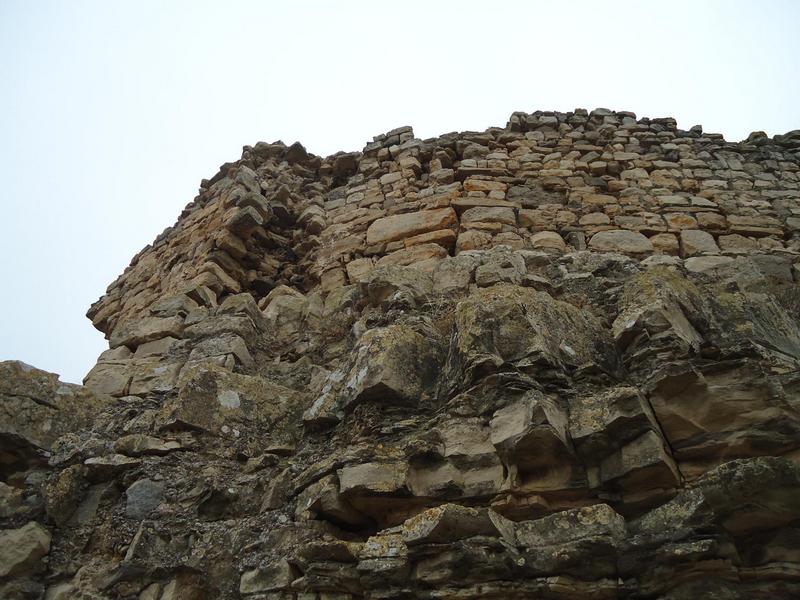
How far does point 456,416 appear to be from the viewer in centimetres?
367

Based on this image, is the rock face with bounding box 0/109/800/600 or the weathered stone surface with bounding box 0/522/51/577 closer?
the rock face with bounding box 0/109/800/600

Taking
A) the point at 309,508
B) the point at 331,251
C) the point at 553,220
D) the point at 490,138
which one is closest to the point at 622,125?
the point at 490,138

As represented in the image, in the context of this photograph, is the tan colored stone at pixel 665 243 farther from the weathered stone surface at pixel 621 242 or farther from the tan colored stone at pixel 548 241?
the tan colored stone at pixel 548 241

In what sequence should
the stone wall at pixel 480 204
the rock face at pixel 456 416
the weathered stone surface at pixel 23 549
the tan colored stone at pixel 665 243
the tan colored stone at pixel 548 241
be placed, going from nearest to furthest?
the rock face at pixel 456 416, the weathered stone surface at pixel 23 549, the tan colored stone at pixel 548 241, the tan colored stone at pixel 665 243, the stone wall at pixel 480 204

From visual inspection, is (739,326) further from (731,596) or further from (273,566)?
(273,566)

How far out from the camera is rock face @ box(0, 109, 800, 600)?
2969 mm

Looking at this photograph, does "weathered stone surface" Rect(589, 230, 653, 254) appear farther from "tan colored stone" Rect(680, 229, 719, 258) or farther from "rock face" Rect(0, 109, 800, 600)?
"tan colored stone" Rect(680, 229, 719, 258)

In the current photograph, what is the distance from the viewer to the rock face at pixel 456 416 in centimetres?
297

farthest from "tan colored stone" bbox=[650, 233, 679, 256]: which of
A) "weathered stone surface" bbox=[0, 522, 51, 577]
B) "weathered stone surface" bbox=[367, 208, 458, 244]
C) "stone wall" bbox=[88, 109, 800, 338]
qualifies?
"weathered stone surface" bbox=[0, 522, 51, 577]

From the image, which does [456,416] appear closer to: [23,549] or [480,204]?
[23,549]

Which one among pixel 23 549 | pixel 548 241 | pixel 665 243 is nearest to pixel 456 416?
pixel 23 549

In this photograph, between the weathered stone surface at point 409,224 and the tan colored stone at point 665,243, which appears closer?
the tan colored stone at point 665,243

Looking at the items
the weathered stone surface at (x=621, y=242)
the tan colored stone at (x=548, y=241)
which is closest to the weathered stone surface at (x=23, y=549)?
the tan colored stone at (x=548, y=241)

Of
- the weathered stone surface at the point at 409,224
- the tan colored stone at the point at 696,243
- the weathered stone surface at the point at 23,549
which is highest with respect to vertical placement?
the weathered stone surface at the point at 409,224
